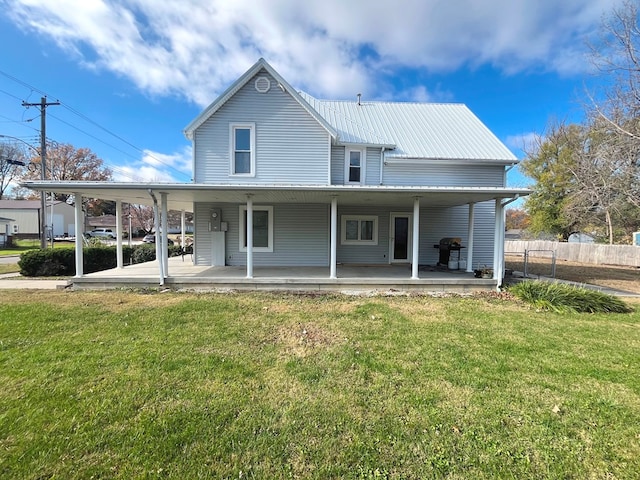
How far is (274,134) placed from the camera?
34.7 ft

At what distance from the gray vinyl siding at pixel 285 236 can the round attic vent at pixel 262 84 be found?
160 inches

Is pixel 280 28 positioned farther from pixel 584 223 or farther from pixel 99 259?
pixel 584 223

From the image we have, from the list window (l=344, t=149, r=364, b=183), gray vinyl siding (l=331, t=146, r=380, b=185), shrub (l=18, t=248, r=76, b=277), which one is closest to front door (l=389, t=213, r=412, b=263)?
gray vinyl siding (l=331, t=146, r=380, b=185)

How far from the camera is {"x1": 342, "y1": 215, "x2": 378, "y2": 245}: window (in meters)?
11.8

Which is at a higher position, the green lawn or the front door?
the front door

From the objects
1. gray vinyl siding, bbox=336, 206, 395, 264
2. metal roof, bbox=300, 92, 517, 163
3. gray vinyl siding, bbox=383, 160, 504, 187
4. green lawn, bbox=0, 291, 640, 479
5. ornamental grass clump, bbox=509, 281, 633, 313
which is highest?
metal roof, bbox=300, 92, 517, 163

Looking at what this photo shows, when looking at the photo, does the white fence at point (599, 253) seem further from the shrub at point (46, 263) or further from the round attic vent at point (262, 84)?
the shrub at point (46, 263)

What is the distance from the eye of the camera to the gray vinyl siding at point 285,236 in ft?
37.0

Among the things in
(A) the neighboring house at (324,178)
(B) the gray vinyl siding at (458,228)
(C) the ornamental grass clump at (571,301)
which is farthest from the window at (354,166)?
(C) the ornamental grass clump at (571,301)

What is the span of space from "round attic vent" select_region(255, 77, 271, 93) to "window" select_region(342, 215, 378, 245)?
557 cm

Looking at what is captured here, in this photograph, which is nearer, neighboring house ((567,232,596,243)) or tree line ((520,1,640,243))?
tree line ((520,1,640,243))

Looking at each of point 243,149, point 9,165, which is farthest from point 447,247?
point 9,165

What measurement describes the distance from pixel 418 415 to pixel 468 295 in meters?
6.47

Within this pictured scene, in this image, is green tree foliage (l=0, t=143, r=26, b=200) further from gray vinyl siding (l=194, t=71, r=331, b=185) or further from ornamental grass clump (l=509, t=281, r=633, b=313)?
ornamental grass clump (l=509, t=281, r=633, b=313)
